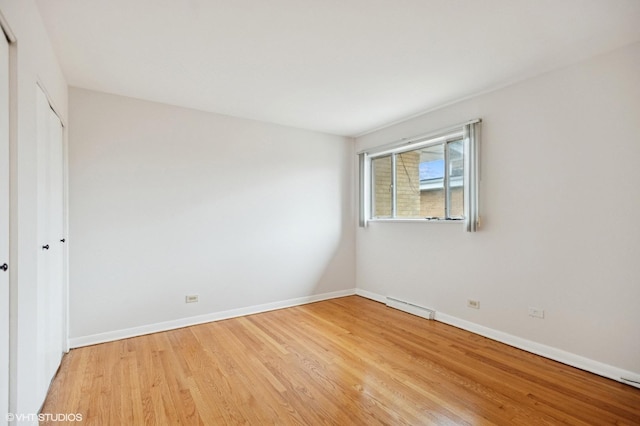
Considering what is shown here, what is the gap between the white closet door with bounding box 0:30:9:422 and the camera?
1.37 meters

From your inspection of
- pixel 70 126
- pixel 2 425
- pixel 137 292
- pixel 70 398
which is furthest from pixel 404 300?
pixel 70 126

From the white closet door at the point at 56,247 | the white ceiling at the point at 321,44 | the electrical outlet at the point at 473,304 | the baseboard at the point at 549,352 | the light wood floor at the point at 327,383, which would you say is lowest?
the light wood floor at the point at 327,383

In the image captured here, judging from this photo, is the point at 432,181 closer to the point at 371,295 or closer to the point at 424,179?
the point at 424,179

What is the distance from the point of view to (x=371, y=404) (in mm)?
2066

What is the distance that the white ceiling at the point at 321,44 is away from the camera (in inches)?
76.0

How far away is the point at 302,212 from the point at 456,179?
2.09 metres

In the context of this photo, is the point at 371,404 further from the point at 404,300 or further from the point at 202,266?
the point at 202,266

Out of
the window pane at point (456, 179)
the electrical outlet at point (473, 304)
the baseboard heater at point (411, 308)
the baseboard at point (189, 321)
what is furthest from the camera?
the baseboard heater at point (411, 308)

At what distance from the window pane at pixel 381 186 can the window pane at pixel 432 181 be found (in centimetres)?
61

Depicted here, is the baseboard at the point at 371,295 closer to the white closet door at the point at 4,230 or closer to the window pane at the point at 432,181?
the window pane at the point at 432,181

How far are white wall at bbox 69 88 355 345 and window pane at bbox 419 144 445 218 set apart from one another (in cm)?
140

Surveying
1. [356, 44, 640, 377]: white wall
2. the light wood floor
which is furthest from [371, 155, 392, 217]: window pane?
the light wood floor

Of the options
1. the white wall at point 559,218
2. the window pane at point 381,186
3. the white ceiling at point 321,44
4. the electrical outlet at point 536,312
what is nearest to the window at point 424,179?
the window pane at point 381,186

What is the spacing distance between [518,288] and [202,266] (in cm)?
340
